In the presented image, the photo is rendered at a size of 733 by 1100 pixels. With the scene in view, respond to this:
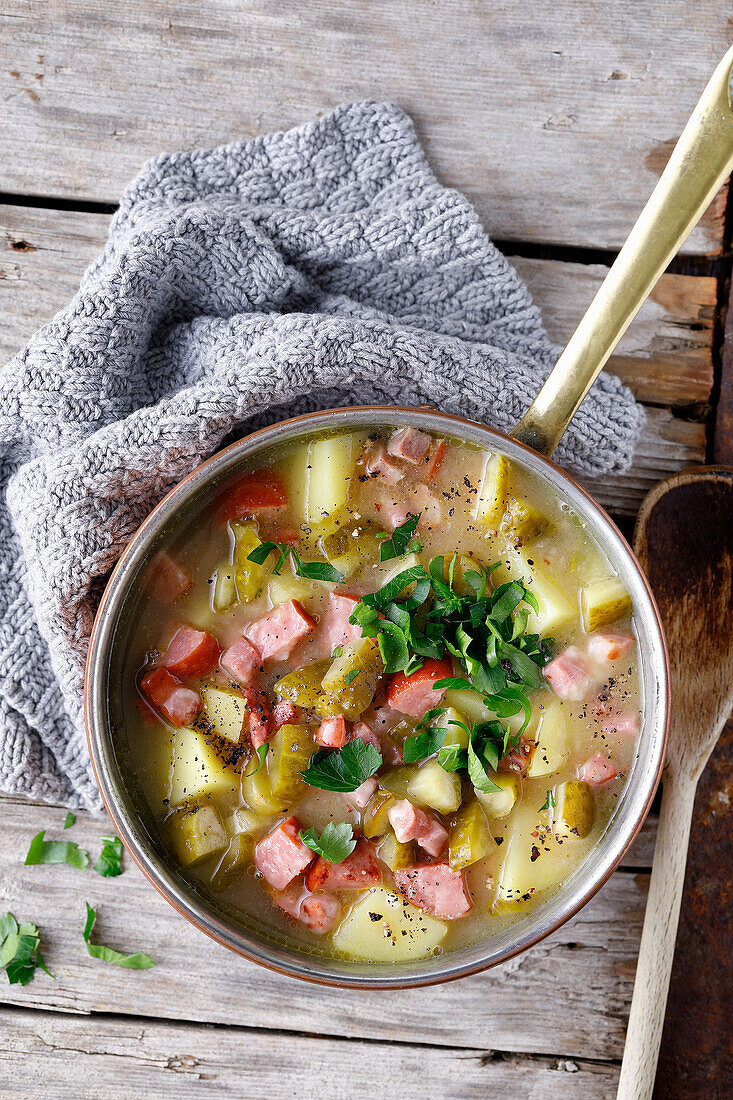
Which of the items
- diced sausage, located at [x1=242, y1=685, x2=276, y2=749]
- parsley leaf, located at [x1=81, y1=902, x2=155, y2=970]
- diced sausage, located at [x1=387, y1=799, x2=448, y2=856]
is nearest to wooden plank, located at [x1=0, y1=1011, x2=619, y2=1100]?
parsley leaf, located at [x1=81, y1=902, x2=155, y2=970]

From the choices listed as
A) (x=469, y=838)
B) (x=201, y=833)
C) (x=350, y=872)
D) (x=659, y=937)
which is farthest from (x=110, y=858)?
(x=659, y=937)

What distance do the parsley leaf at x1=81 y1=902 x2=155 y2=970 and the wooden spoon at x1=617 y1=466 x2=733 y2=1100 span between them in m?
1.07

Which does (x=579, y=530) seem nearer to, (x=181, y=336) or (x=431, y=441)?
(x=431, y=441)

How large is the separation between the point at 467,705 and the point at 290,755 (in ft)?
1.11

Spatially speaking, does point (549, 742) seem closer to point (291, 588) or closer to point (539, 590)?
point (539, 590)

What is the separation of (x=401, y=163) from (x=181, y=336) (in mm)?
600

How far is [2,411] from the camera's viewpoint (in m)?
1.68

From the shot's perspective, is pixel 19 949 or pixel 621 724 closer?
pixel 621 724

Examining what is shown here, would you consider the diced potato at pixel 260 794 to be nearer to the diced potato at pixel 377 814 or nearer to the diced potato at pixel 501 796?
the diced potato at pixel 377 814

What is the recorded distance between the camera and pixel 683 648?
71.3 inches

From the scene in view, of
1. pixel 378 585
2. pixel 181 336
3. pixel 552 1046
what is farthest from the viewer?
pixel 552 1046

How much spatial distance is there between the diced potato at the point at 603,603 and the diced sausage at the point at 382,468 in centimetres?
41

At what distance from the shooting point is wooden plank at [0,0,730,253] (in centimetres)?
186

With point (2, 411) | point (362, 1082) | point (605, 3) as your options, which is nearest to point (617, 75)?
point (605, 3)
